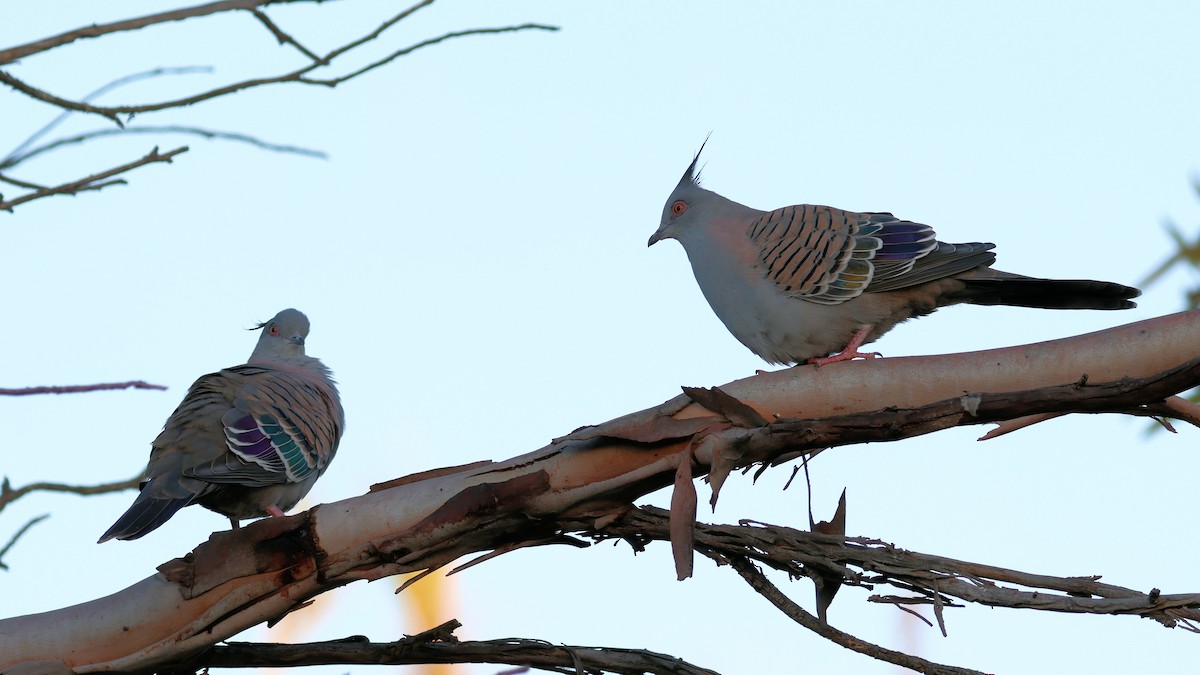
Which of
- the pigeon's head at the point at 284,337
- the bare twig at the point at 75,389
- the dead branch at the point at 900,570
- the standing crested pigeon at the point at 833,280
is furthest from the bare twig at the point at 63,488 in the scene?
the pigeon's head at the point at 284,337

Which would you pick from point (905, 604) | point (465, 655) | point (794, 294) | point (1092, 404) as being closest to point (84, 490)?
point (465, 655)

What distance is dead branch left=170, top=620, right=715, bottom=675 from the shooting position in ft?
8.39

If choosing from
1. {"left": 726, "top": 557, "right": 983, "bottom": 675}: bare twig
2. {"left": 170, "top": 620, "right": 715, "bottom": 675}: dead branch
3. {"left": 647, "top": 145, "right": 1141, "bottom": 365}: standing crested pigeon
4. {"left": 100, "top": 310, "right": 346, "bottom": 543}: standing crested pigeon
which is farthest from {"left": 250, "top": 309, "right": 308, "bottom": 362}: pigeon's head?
{"left": 726, "top": 557, "right": 983, "bottom": 675}: bare twig

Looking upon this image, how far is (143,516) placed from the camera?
3541 mm

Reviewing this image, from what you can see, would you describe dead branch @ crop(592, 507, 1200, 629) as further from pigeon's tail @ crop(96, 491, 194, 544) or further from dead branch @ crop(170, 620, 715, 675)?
pigeon's tail @ crop(96, 491, 194, 544)

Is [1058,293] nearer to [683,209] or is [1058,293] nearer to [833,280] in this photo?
[833,280]

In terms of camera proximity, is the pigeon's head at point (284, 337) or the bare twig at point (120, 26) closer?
the bare twig at point (120, 26)

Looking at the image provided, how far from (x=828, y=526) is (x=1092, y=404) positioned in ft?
2.13

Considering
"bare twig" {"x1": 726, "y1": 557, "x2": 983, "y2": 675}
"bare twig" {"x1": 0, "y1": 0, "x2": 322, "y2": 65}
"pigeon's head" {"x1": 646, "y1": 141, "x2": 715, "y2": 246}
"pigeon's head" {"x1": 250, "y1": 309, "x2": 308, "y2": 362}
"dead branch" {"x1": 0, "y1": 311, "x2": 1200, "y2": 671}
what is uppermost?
"pigeon's head" {"x1": 250, "y1": 309, "x2": 308, "y2": 362}

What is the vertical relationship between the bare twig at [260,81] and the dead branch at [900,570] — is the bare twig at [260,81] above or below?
above

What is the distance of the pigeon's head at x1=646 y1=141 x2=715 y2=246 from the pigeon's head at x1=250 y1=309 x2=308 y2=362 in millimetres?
1797

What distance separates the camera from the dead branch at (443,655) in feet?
8.39

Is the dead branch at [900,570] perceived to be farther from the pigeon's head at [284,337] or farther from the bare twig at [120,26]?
the pigeon's head at [284,337]

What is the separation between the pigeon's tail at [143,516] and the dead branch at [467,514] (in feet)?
2.71
